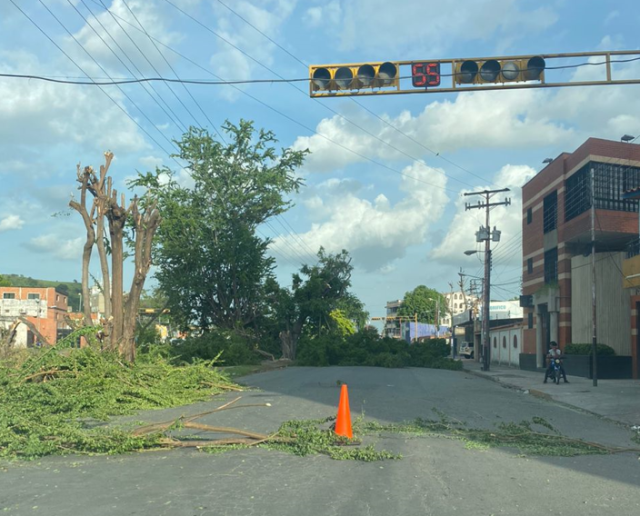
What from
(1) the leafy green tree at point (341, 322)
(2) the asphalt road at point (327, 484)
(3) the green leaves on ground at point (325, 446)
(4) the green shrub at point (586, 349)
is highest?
(1) the leafy green tree at point (341, 322)

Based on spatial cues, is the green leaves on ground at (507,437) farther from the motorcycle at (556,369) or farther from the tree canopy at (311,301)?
the tree canopy at (311,301)

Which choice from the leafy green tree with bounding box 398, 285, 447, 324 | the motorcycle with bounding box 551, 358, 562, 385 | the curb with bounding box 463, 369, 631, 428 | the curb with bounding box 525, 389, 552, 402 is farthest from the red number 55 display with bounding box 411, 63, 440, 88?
the leafy green tree with bounding box 398, 285, 447, 324

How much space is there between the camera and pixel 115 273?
19.5 meters

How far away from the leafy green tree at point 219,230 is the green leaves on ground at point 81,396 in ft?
71.3

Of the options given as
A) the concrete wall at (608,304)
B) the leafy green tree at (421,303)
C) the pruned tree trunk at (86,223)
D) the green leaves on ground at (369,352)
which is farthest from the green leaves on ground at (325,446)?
the leafy green tree at (421,303)

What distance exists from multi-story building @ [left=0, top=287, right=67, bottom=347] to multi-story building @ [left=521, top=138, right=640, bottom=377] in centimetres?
3787

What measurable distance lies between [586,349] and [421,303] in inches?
4253

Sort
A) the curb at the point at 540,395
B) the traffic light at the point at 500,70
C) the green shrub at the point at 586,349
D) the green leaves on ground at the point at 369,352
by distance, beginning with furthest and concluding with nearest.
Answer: the green leaves on ground at the point at 369,352, the green shrub at the point at 586,349, the curb at the point at 540,395, the traffic light at the point at 500,70

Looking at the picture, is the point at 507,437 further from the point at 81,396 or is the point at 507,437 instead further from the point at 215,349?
the point at 215,349

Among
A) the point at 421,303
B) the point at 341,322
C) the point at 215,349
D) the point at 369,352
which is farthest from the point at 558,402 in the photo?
the point at 421,303

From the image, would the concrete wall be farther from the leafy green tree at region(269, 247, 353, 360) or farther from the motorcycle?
the leafy green tree at region(269, 247, 353, 360)

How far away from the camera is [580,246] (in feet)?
116

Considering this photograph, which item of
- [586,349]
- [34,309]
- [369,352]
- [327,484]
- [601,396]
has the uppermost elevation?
[34,309]

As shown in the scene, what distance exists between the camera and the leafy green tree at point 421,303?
138 m
